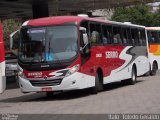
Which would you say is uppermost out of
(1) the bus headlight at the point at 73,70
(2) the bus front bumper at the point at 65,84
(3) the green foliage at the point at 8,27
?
(1) the bus headlight at the point at 73,70

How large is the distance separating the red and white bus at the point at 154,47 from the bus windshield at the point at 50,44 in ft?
49.7

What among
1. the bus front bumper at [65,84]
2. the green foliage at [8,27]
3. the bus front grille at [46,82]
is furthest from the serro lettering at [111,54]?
the green foliage at [8,27]

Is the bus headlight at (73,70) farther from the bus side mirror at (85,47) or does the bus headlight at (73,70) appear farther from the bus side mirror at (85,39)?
the bus side mirror at (85,39)

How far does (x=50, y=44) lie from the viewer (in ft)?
61.7

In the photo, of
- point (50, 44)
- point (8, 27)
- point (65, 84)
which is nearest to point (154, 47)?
point (50, 44)

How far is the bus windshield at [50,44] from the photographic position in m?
18.6

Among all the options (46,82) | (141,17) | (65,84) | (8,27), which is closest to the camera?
(65,84)

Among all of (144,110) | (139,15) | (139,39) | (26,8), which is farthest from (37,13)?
(139,15)

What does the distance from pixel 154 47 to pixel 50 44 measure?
54.5 feet

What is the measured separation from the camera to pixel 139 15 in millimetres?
71500

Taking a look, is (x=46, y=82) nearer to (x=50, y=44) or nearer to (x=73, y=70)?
(x=73, y=70)

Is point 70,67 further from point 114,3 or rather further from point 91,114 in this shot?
point 114,3

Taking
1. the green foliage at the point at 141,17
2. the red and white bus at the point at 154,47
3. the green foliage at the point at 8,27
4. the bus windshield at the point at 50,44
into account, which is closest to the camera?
the bus windshield at the point at 50,44

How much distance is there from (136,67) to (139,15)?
4545cm
